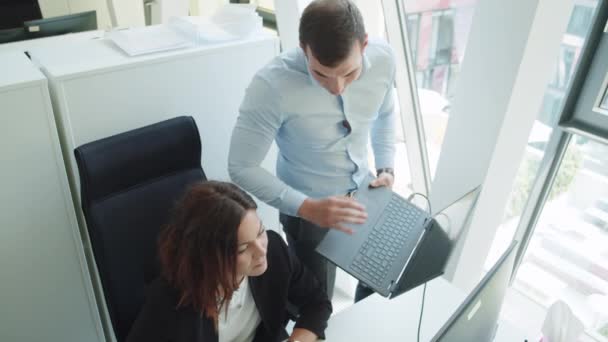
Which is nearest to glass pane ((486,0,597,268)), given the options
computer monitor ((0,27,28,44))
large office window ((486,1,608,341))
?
large office window ((486,1,608,341))

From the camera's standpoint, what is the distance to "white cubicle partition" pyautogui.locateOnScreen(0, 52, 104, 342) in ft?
4.50

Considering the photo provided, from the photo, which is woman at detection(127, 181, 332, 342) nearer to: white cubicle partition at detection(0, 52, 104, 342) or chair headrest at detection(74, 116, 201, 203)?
chair headrest at detection(74, 116, 201, 203)

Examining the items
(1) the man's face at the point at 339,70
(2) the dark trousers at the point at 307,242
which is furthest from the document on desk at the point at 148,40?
(2) the dark trousers at the point at 307,242

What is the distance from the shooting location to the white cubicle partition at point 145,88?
1.47m

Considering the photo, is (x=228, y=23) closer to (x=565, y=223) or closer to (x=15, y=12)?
(x=565, y=223)

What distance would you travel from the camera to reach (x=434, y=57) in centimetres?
223

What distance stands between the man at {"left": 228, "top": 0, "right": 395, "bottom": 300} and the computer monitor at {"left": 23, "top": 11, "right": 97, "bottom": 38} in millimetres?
1239

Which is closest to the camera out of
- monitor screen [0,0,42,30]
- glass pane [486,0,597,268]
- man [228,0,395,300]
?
man [228,0,395,300]

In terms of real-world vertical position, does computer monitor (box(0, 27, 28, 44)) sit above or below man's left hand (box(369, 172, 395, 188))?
above

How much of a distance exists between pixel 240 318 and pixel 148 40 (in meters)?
1.01

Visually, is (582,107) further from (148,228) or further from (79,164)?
(79,164)

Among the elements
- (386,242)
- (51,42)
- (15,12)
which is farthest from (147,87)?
(15,12)

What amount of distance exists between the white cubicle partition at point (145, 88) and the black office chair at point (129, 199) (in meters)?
0.20

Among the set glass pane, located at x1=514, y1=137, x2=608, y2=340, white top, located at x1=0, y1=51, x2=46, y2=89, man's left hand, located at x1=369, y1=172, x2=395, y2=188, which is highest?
white top, located at x1=0, y1=51, x2=46, y2=89
